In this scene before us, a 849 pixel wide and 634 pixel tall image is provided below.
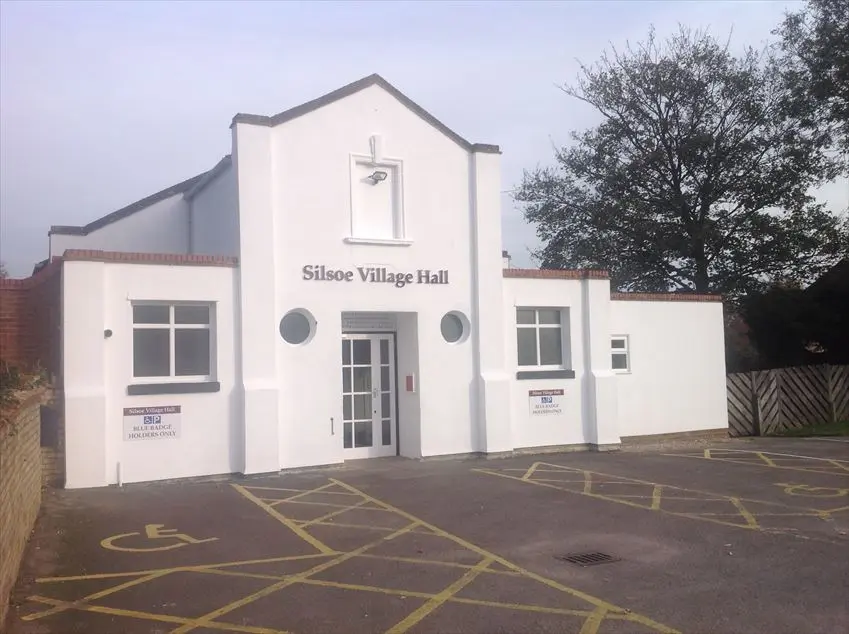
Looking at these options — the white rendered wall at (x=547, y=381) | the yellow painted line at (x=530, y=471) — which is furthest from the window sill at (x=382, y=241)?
the yellow painted line at (x=530, y=471)

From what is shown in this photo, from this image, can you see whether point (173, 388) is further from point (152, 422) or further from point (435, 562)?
point (435, 562)

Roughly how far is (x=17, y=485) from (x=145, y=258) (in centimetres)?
586

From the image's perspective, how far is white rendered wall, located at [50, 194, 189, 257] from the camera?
63.3 feet

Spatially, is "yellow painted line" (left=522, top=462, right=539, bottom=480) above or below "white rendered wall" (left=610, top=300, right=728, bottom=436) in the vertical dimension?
below

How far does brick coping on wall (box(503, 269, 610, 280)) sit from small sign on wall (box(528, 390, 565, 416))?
7.51ft

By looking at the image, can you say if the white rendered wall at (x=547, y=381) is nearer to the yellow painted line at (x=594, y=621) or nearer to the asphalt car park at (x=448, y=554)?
the asphalt car park at (x=448, y=554)

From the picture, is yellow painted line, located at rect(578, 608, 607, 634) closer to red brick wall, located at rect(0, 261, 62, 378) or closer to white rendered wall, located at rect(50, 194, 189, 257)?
red brick wall, located at rect(0, 261, 62, 378)

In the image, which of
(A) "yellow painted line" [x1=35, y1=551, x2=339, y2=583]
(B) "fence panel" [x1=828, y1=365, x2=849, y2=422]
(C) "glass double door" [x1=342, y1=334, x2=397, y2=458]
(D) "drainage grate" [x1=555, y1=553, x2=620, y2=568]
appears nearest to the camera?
(A) "yellow painted line" [x1=35, y1=551, x2=339, y2=583]

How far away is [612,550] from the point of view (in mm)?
8344

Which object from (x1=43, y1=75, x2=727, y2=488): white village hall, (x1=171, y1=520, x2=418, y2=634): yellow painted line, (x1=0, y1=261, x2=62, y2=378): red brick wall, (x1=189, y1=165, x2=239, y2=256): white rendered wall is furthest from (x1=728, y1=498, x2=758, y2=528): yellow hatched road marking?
(x1=0, y1=261, x2=62, y2=378): red brick wall

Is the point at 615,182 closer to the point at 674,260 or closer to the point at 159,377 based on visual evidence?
the point at 674,260

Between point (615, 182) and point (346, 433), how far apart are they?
56.6 ft

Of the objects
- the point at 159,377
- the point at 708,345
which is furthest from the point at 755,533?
the point at 708,345

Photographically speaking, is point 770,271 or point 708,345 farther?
point 770,271
